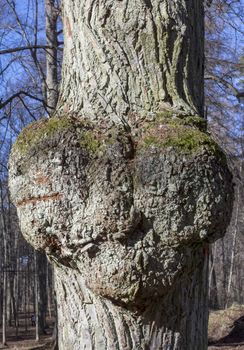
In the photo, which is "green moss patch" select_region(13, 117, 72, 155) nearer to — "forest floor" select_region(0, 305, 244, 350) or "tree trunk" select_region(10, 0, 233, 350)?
"tree trunk" select_region(10, 0, 233, 350)

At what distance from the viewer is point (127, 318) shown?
5.35 ft

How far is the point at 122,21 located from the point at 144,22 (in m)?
0.07

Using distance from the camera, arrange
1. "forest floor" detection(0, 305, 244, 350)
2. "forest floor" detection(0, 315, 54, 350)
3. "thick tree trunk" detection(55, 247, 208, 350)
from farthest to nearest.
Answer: "forest floor" detection(0, 315, 54, 350) → "forest floor" detection(0, 305, 244, 350) → "thick tree trunk" detection(55, 247, 208, 350)

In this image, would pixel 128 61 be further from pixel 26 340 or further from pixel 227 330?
pixel 26 340

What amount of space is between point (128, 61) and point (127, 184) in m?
0.45

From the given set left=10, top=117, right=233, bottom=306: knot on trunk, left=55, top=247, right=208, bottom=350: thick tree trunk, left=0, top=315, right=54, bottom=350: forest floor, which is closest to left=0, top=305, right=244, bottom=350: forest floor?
left=0, top=315, right=54, bottom=350: forest floor

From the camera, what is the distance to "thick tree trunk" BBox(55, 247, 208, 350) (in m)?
1.63

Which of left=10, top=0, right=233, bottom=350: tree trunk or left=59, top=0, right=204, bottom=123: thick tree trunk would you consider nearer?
left=10, top=0, right=233, bottom=350: tree trunk

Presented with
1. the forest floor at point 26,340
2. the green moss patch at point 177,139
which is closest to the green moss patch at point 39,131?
the green moss patch at point 177,139

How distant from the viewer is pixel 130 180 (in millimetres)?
1529

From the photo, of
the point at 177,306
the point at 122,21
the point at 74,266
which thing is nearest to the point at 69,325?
the point at 74,266

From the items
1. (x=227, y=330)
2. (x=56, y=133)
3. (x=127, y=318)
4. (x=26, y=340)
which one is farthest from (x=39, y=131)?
(x=26, y=340)

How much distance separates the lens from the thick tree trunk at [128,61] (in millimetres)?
1694

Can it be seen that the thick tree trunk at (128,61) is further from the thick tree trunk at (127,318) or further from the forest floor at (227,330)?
the forest floor at (227,330)
